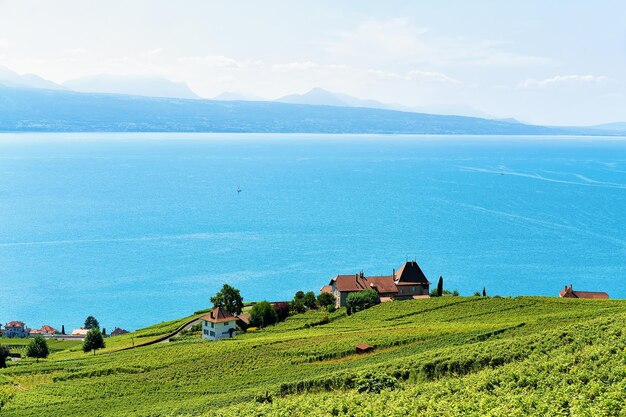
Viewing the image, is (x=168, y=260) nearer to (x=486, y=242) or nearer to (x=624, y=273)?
(x=486, y=242)

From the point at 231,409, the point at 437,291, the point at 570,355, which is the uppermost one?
the point at 570,355

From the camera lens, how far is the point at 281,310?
79562mm

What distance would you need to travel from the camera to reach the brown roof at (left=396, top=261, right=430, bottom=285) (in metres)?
86.6

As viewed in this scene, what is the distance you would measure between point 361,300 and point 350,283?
7.51 meters

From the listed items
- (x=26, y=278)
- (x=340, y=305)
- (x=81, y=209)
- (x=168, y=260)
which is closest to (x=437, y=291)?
(x=340, y=305)

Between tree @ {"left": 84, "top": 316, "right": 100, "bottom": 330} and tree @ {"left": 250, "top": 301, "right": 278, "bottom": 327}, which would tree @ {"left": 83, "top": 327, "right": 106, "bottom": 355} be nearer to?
tree @ {"left": 250, "top": 301, "right": 278, "bottom": 327}

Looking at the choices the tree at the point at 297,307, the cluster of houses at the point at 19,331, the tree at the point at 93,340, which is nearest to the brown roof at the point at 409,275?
the tree at the point at 297,307

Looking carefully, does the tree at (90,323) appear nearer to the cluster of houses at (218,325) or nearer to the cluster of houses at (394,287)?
the cluster of houses at (394,287)

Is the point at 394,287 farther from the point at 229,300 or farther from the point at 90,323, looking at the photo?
the point at 90,323

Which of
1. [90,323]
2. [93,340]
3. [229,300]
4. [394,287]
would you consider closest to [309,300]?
[229,300]

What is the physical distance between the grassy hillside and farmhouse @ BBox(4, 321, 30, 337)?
26667 mm

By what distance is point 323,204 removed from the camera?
655 feet

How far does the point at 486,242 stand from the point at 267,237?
185ft

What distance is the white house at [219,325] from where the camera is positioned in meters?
72.5
